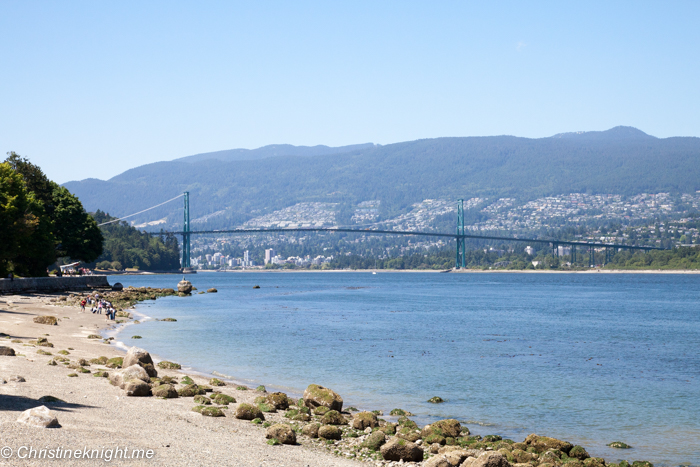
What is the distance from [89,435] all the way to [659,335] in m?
28.5

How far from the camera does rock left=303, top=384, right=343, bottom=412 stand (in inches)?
517

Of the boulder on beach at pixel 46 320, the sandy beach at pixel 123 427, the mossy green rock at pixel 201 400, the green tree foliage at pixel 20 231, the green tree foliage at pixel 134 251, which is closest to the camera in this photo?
the sandy beach at pixel 123 427

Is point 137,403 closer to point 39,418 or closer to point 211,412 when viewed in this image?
point 211,412

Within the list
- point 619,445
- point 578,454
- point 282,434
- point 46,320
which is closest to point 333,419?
point 282,434

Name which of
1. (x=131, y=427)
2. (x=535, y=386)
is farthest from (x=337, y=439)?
(x=535, y=386)

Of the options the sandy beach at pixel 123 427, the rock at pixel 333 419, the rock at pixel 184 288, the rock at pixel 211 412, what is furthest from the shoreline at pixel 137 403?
the rock at pixel 184 288

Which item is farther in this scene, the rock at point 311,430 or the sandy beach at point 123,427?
the rock at point 311,430

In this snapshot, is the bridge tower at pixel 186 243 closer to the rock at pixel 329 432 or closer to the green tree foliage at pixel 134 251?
the green tree foliage at pixel 134 251

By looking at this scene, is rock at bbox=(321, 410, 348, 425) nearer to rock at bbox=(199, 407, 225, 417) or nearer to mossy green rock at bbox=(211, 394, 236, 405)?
rock at bbox=(199, 407, 225, 417)

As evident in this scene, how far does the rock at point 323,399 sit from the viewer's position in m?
13.1

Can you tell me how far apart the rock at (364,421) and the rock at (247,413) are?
1.60 metres

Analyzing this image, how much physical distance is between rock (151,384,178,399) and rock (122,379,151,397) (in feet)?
0.43

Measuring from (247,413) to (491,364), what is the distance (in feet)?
37.2

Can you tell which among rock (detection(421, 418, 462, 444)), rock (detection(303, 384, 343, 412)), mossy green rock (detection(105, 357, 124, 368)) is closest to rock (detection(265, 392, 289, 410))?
rock (detection(303, 384, 343, 412))
